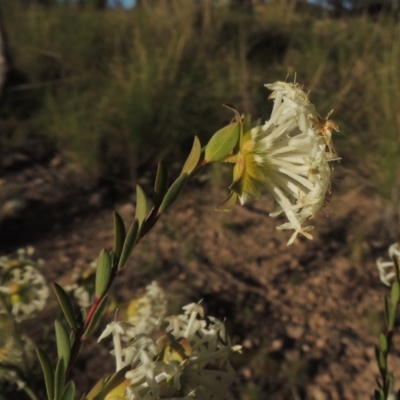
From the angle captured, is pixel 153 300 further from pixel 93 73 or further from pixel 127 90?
pixel 93 73

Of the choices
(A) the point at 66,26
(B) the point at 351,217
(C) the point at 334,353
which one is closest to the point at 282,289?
(C) the point at 334,353

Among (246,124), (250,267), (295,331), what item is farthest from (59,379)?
(250,267)

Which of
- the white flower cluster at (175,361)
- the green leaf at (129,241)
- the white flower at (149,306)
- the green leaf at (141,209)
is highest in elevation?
the green leaf at (141,209)

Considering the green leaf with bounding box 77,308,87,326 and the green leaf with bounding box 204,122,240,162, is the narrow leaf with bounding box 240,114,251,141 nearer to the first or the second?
the green leaf with bounding box 204,122,240,162

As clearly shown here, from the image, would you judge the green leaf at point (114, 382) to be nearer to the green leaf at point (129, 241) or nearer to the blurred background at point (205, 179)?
the green leaf at point (129, 241)

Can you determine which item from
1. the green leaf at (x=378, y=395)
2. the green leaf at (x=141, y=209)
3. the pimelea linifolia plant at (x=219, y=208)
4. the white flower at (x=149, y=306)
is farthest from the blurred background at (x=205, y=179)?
the green leaf at (x=141, y=209)

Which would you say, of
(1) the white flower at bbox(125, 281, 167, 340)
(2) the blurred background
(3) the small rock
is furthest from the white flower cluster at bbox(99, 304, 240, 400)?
(3) the small rock
